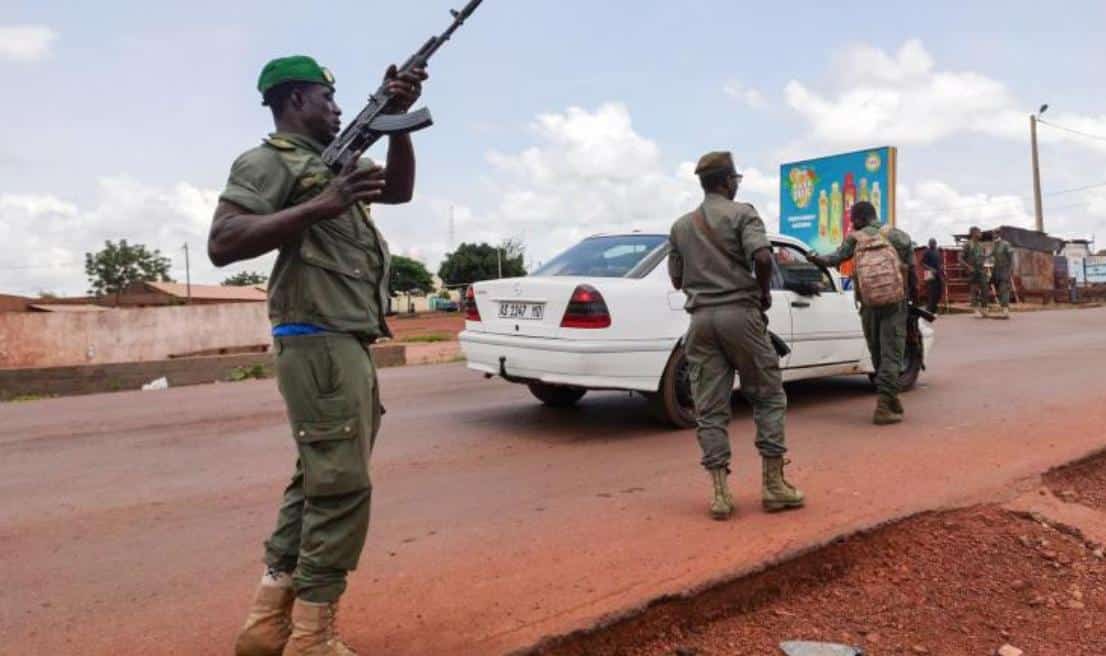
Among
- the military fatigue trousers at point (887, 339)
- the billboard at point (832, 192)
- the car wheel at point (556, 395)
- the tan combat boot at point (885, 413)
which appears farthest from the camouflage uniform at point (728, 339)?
the billboard at point (832, 192)

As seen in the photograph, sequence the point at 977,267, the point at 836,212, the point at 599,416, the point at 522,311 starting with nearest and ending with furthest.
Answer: the point at 522,311, the point at 599,416, the point at 977,267, the point at 836,212

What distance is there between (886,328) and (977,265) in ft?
46.4

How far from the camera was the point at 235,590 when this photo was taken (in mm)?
3240

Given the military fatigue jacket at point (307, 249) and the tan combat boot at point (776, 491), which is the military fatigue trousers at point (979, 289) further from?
the military fatigue jacket at point (307, 249)

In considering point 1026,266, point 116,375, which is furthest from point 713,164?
point 1026,266

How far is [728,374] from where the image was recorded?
409 centimetres

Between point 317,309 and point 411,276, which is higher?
point 411,276

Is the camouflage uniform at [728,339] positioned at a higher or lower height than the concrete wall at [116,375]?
higher

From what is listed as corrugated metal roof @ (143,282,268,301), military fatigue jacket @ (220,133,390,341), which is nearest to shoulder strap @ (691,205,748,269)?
military fatigue jacket @ (220,133,390,341)

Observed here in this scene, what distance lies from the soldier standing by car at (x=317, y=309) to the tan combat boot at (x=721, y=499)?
82.0 inches

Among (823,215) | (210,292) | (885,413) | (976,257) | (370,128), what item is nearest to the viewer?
(370,128)

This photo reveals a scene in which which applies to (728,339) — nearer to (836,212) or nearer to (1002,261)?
(1002,261)

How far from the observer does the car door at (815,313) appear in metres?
6.81

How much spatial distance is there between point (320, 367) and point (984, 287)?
762 inches
